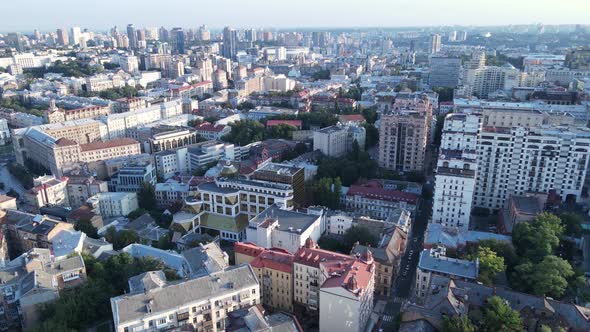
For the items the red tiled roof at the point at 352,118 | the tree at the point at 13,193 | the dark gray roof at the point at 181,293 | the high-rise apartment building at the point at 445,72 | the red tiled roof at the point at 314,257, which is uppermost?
the high-rise apartment building at the point at 445,72

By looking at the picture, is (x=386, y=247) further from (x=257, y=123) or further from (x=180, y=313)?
(x=257, y=123)

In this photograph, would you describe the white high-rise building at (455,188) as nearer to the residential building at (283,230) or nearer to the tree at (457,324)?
the residential building at (283,230)

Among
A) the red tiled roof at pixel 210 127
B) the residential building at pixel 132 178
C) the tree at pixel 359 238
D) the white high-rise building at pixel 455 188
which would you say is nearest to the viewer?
the tree at pixel 359 238

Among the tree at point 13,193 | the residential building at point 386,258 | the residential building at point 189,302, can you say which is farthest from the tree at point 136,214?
the residential building at point 386,258

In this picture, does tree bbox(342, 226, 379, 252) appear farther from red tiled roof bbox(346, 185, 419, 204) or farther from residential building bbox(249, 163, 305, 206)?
residential building bbox(249, 163, 305, 206)

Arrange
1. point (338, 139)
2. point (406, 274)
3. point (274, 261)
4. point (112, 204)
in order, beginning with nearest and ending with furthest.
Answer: point (274, 261) → point (406, 274) → point (112, 204) → point (338, 139)

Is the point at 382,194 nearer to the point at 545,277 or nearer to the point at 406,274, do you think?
the point at 406,274

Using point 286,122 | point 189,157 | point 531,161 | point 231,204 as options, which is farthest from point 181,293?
point 286,122
